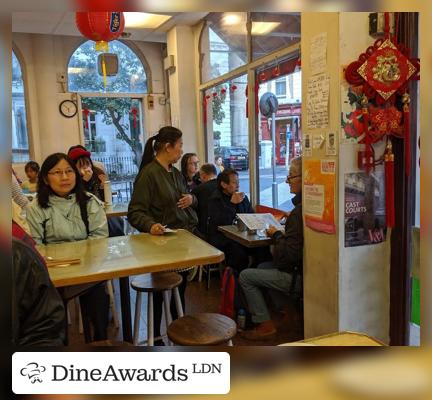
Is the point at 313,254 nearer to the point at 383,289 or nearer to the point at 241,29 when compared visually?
the point at 383,289

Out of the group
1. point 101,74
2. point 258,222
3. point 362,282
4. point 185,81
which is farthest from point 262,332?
point 101,74

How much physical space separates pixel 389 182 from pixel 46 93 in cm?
Answer: 470

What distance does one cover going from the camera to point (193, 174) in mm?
4086

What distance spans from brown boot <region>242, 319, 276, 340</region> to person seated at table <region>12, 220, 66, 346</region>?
1.78 meters

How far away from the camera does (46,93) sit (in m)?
5.12

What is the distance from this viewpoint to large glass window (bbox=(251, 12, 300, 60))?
295 centimetres

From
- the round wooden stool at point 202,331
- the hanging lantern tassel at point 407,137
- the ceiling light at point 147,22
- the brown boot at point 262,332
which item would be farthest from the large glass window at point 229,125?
the round wooden stool at point 202,331

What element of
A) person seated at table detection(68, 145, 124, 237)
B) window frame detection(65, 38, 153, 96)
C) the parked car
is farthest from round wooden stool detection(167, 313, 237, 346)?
window frame detection(65, 38, 153, 96)

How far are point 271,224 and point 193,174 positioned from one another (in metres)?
1.54

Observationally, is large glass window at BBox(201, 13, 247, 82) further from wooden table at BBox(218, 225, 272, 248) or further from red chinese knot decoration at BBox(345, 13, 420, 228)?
red chinese knot decoration at BBox(345, 13, 420, 228)

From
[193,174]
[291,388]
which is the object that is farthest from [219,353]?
[193,174]

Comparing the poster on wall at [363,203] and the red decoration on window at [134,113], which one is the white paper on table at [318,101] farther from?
the red decoration on window at [134,113]

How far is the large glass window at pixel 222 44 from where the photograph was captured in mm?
3846

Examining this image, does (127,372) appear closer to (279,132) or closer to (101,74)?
(279,132)
